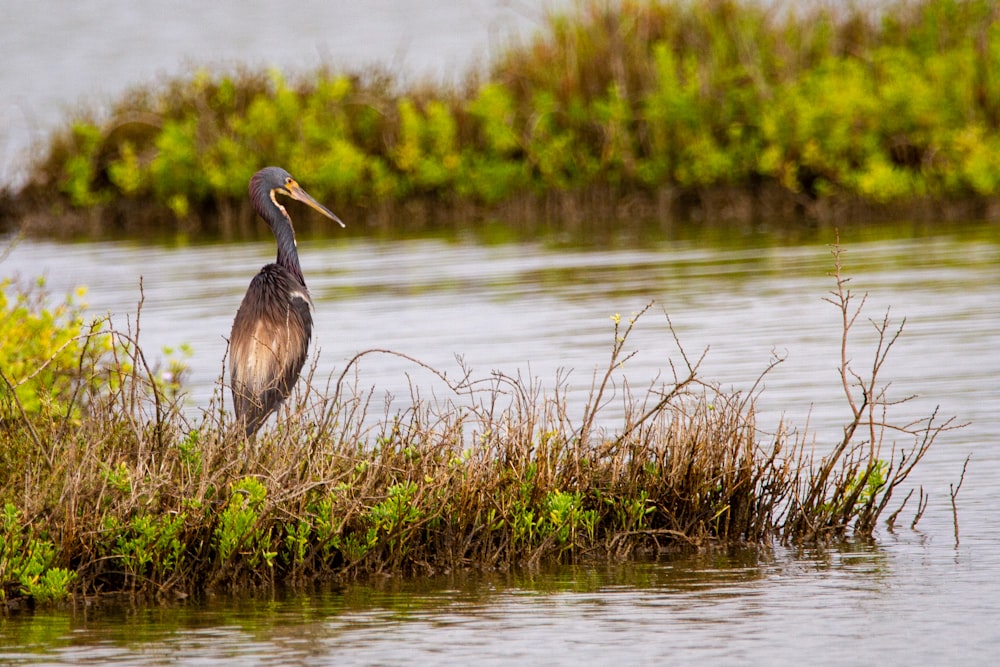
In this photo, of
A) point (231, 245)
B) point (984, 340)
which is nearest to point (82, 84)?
point (231, 245)

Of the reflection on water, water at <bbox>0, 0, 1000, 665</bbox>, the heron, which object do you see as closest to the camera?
the reflection on water

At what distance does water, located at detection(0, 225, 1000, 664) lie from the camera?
6.43m

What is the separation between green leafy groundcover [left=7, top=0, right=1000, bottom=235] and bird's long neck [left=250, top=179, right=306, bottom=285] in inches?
521

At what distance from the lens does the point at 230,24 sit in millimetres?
60562

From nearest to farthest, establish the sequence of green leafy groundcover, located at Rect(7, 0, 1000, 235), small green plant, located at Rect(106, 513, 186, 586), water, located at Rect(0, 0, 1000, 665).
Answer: water, located at Rect(0, 0, 1000, 665)
small green plant, located at Rect(106, 513, 186, 586)
green leafy groundcover, located at Rect(7, 0, 1000, 235)

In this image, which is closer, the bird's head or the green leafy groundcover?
the bird's head

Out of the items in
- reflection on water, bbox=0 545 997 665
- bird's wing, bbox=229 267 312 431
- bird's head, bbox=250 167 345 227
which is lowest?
reflection on water, bbox=0 545 997 665

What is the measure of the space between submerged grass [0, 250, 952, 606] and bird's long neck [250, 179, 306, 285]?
6.25 feet

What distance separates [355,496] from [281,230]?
2966mm

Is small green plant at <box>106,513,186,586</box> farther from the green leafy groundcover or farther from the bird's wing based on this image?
the green leafy groundcover

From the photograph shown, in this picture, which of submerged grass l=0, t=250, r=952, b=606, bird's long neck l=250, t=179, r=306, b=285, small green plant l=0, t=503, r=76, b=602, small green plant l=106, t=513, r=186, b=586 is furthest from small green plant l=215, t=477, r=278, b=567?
bird's long neck l=250, t=179, r=306, b=285

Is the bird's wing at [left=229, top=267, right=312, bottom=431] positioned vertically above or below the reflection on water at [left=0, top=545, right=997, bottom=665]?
above

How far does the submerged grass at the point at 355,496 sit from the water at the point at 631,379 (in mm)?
168

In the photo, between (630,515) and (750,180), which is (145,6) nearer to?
(750,180)
